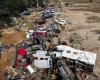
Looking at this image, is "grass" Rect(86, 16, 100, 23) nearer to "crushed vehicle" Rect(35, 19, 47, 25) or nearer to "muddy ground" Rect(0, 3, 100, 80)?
"muddy ground" Rect(0, 3, 100, 80)

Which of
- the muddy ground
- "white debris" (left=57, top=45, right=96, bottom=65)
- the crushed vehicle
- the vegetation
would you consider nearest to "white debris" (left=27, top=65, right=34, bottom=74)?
the muddy ground

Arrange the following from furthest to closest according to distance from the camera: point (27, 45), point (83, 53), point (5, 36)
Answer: point (5, 36) → point (27, 45) → point (83, 53)

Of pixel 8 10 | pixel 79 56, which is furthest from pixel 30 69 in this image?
pixel 8 10

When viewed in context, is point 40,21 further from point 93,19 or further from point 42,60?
point 42,60

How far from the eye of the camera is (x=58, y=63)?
38656 millimetres

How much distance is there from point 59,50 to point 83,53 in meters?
3.45

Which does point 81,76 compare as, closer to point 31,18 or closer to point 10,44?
point 10,44

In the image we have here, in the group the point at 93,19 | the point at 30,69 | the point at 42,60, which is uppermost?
the point at 42,60

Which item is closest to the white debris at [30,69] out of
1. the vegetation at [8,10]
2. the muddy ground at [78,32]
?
the muddy ground at [78,32]

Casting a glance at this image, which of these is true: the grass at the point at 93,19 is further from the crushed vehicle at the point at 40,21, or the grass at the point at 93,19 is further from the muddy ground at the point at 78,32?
the crushed vehicle at the point at 40,21

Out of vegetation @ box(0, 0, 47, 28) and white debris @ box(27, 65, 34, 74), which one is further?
vegetation @ box(0, 0, 47, 28)

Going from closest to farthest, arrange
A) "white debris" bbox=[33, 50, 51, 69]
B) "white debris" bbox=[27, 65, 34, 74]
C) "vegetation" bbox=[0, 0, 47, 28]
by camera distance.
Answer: "white debris" bbox=[27, 65, 34, 74]
"white debris" bbox=[33, 50, 51, 69]
"vegetation" bbox=[0, 0, 47, 28]

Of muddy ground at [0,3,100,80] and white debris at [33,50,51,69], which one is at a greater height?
white debris at [33,50,51,69]

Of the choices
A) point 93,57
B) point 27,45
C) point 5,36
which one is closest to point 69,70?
point 93,57
